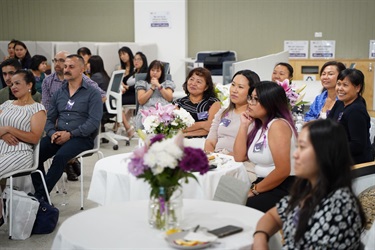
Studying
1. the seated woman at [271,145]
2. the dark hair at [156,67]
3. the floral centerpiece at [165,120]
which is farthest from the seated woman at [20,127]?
the dark hair at [156,67]

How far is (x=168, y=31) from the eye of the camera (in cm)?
1217

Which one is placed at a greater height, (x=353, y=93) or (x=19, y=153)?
(x=353, y=93)

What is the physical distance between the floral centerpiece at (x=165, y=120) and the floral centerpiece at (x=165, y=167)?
1.57m

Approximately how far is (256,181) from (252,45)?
8475 mm

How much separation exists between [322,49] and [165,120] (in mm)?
8305

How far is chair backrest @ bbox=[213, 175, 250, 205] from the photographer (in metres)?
3.26

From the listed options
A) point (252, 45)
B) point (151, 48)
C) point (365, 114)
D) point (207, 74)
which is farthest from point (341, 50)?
point (365, 114)

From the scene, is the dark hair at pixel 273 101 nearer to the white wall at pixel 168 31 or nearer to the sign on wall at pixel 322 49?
the white wall at pixel 168 31

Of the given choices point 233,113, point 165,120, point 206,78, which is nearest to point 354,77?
point 233,113

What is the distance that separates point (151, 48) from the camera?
12.0 m

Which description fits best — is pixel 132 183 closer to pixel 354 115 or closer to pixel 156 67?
pixel 354 115

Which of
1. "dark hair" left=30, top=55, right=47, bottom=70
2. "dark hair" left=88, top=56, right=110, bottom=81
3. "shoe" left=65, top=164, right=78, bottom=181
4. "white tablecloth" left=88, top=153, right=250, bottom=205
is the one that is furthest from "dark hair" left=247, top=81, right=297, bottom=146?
"dark hair" left=88, top=56, right=110, bottom=81

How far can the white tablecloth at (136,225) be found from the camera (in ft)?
8.52

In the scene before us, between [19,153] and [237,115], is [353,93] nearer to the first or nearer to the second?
[237,115]
